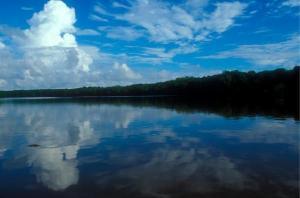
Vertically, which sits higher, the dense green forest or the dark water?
the dense green forest

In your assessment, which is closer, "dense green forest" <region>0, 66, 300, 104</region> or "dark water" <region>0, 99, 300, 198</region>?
"dark water" <region>0, 99, 300, 198</region>

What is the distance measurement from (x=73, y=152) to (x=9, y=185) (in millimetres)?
7971

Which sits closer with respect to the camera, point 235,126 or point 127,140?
point 127,140

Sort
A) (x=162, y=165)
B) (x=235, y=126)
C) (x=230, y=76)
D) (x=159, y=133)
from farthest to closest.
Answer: (x=230, y=76) < (x=235, y=126) < (x=159, y=133) < (x=162, y=165)

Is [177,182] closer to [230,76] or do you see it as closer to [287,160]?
[287,160]

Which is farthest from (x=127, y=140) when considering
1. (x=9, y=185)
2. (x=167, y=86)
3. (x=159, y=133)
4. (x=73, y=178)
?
(x=167, y=86)

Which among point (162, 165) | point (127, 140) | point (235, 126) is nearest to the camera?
point (162, 165)

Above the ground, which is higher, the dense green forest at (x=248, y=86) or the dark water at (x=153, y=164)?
the dense green forest at (x=248, y=86)

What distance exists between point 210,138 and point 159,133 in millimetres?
5998

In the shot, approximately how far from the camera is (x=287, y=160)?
19625mm

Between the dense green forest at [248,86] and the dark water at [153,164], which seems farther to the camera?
the dense green forest at [248,86]

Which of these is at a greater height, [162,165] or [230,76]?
[230,76]

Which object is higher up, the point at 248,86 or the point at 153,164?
the point at 248,86

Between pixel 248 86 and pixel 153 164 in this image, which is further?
pixel 248 86
